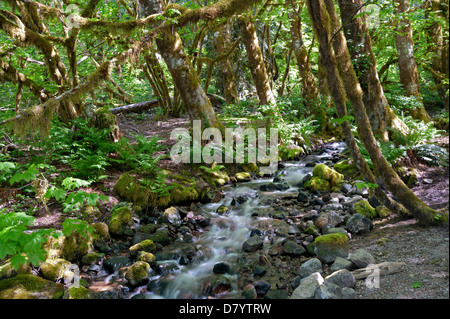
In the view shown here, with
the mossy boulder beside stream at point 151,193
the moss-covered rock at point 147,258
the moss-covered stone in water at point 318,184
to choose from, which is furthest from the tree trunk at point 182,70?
the moss-covered rock at point 147,258

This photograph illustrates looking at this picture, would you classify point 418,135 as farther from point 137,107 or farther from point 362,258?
point 137,107

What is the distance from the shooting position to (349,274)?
326cm

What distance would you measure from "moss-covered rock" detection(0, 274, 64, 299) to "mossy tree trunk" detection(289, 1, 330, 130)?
12.3 meters

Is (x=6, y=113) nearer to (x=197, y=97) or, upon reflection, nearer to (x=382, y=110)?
(x=197, y=97)

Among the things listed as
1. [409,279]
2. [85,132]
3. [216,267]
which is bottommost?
[216,267]

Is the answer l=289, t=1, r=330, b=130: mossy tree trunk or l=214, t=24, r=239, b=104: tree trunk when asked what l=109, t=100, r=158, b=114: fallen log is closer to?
l=214, t=24, r=239, b=104: tree trunk

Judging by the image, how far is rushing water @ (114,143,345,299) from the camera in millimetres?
4199

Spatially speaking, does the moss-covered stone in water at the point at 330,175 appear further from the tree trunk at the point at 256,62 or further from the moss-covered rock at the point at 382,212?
the tree trunk at the point at 256,62

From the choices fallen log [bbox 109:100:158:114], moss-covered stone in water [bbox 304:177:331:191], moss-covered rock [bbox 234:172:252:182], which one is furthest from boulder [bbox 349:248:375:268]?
fallen log [bbox 109:100:158:114]

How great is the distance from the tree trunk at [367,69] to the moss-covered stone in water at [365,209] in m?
2.45

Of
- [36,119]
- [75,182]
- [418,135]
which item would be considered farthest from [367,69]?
[36,119]

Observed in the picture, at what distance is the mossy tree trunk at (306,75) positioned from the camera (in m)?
12.9

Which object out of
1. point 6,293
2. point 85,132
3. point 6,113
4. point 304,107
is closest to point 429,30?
point 304,107
